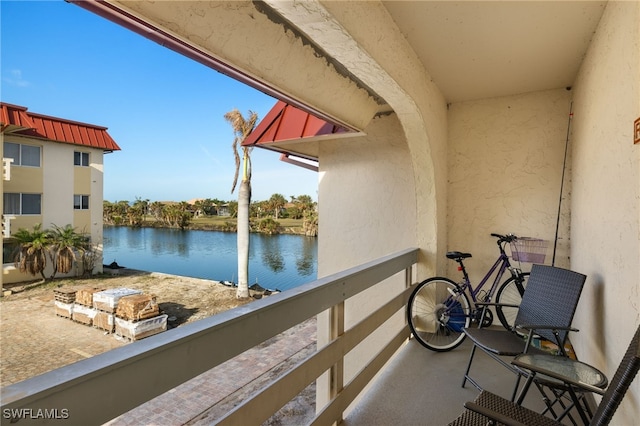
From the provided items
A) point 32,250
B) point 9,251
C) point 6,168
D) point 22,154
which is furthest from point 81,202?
point 6,168

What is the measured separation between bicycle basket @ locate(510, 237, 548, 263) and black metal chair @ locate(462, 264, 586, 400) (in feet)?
3.16

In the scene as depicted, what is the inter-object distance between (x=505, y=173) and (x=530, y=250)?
0.93 m

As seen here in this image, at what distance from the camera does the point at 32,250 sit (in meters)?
17.2

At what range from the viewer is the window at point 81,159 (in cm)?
1862

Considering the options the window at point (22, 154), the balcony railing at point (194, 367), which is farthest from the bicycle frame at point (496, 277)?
the window at point (22, 154)

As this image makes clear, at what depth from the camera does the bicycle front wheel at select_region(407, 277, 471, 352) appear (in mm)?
3211

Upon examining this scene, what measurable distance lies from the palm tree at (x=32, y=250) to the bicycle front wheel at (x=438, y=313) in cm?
2115

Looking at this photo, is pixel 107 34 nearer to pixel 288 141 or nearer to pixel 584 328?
pixel 288 141

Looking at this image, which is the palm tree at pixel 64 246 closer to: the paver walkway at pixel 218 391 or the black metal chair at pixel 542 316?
the paver walkway at pixel 218 391

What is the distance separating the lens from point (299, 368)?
4.62ft

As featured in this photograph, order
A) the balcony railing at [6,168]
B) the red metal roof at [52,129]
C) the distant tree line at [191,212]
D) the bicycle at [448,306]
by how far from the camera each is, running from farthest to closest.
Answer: the distant tree line at [191,212] < the balcony railing at [6,168] < the red metal roof at [52,129] < the bicycle at [448,306]

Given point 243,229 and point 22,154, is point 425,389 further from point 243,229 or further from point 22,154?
point 22,154

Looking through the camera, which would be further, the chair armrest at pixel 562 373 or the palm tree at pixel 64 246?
the palm tree at pixel 64 246

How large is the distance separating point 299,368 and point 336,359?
1.29ft
